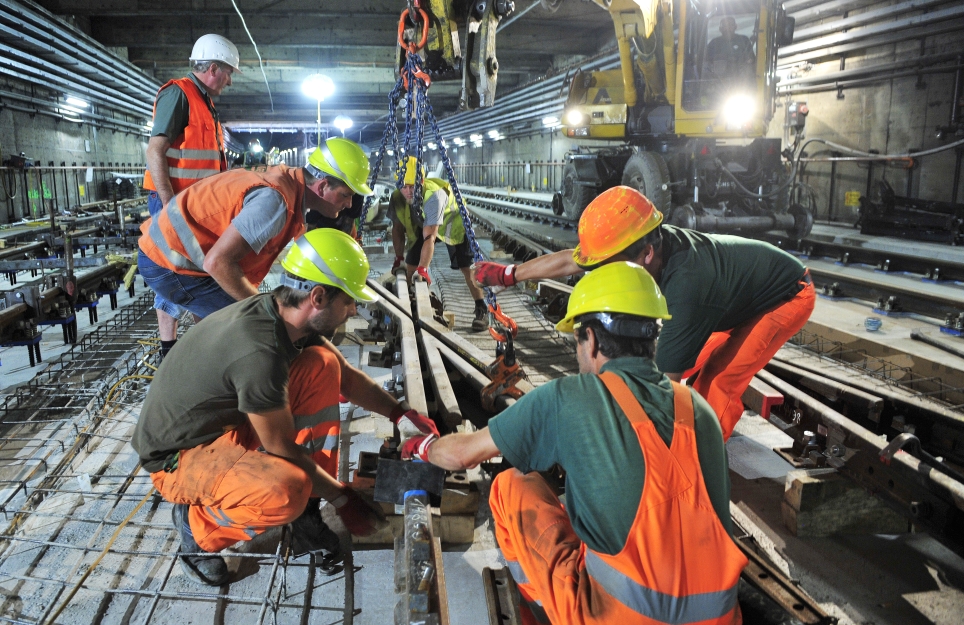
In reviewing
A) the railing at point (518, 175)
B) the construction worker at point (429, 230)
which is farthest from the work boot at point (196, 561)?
the railing at point (518, 175)

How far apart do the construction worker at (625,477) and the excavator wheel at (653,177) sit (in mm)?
6671

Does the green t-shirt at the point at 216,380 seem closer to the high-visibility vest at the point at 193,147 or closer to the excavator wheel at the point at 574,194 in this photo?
the high-visibility vest at the point at 193,147

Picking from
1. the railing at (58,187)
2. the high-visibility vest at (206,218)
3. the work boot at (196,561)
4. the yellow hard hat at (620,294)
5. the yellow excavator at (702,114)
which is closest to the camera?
the yellow hard hat at (620,294)

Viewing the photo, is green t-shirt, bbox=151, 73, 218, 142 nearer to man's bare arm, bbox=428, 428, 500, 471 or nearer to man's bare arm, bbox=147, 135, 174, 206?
man's bare arm, bbox=147, 135, 174, 206

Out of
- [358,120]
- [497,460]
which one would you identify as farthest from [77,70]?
[358,120]

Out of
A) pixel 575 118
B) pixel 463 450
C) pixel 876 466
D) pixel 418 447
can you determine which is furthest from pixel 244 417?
pixel 575 118

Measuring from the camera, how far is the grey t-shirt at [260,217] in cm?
309

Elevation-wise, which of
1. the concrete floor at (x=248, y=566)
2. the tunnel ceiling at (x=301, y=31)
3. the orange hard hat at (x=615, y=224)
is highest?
the tunnel ceiling at (x=301, y=31)

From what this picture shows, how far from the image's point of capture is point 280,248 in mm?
3393

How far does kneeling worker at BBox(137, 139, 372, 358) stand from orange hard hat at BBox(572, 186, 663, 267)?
4.54 feet

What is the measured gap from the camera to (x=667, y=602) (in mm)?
1616

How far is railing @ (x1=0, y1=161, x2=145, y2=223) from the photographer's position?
39.6 ft

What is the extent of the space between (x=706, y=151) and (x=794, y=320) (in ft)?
19.0

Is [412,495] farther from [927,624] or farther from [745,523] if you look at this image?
[927,624]
